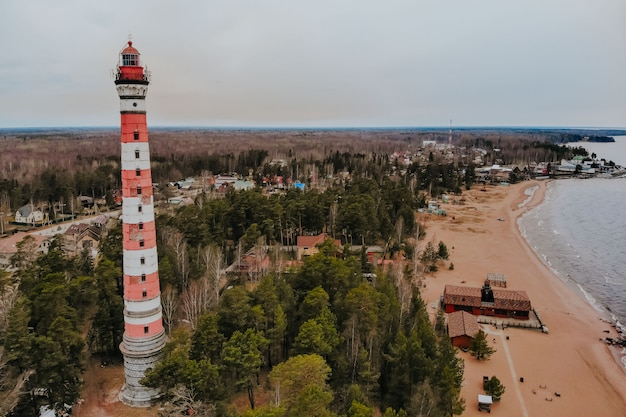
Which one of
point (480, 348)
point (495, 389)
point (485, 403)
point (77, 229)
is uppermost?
point (77, 229)

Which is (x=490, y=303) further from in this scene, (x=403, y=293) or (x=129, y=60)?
(x=129, y=60)

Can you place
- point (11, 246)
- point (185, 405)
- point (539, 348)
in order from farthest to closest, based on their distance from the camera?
1. point (11, 246)
2. point (539, 348)
3. point (185, 405)

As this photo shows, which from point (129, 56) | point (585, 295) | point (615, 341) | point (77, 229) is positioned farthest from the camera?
point (77, 229)

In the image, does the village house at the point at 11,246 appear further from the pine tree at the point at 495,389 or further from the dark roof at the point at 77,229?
the pine tree at the point at 495,389

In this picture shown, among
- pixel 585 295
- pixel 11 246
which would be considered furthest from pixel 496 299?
pixel 11 246

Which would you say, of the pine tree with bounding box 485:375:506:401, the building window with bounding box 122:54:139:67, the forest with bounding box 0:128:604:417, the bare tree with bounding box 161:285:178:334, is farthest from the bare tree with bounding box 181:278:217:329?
the pine tree with bounding box 485:375:506:401

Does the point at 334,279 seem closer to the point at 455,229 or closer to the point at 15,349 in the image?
the point at 15,349
